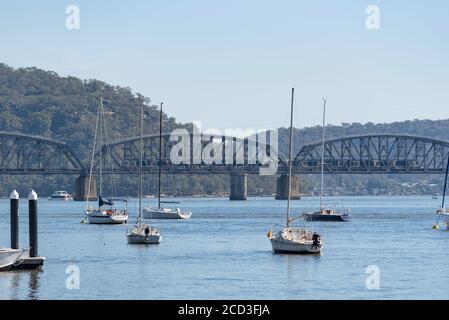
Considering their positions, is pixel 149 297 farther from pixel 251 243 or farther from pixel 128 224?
pixel 128 224

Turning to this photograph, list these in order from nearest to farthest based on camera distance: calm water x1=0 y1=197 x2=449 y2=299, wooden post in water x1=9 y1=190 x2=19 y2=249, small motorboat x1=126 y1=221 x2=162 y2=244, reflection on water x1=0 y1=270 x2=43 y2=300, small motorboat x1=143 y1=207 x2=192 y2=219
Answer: reflection on water x1=0 y1=270 x2=43 y2=300, calm water x1=0 y1=197 x2=449 y2=299, wooden post in water x1=9 y1=190 x2=19 y2=249, small motorboat x1=126 y1=221 x2=162 y2=244, small motorboat x1=143 y1=207 x2=192 y2=219

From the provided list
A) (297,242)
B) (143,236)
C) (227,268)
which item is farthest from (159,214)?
(227,268)

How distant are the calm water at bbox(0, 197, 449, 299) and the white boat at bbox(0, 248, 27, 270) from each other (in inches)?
21.7

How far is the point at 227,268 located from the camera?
266 feet

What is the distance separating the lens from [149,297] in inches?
2586

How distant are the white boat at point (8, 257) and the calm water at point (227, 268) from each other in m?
0.55

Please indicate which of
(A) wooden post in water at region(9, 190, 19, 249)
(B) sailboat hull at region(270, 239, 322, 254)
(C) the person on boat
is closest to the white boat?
(A) wooden post in water at region(9, 190, 19, 249)

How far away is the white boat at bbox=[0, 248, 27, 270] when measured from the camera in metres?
73.2

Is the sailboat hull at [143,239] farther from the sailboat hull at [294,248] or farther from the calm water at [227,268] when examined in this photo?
the sailboat hull at [294,248]

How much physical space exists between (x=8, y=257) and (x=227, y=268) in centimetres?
1458

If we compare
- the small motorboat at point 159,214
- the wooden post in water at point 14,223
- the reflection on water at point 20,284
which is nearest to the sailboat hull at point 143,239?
the reflection on water at point 20,284

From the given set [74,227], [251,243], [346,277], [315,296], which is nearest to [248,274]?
[346,277]

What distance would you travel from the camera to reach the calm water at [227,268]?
222ft

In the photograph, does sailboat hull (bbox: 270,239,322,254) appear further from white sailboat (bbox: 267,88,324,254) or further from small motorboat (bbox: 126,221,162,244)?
small motorboat (bbox: 126,221,162,244)
